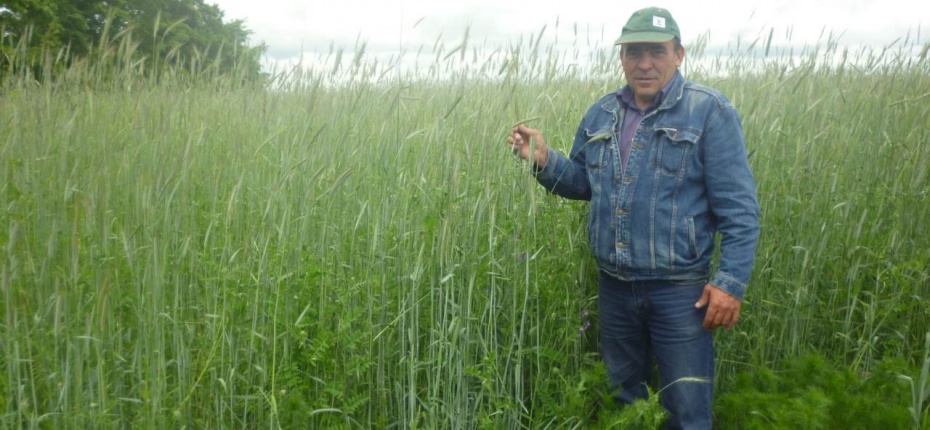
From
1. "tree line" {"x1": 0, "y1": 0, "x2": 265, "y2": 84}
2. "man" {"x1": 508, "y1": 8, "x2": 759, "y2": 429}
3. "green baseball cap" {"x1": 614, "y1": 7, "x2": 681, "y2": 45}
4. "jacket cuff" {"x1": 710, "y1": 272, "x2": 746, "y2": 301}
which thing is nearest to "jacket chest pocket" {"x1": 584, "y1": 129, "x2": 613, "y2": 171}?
"man" {"x1": 508, "y1": 8, "x2": 759, "y2": 429}

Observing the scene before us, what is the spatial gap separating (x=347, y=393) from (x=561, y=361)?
805 mm

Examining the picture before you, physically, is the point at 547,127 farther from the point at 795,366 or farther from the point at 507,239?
the point at 795,366

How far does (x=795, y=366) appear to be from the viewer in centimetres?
292

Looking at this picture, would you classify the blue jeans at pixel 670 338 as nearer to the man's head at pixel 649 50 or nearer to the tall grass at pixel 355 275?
the tall grass at pixel 355 275

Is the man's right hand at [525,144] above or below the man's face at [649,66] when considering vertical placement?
below

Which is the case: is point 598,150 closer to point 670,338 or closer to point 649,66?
point 649,66

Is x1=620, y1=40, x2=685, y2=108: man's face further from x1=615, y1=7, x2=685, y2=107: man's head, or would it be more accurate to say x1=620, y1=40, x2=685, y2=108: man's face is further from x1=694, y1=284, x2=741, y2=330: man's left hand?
x1=694, y1=284, x2=741, y2=330: man's left hand

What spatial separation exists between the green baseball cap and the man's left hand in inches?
35.5

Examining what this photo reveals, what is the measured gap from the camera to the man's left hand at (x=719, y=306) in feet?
7.86

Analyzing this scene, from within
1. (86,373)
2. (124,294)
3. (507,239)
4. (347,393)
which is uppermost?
(507,239)

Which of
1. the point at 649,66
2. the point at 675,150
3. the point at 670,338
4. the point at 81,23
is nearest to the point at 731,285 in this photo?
the point at 670,338

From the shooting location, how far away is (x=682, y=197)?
2.49 metres

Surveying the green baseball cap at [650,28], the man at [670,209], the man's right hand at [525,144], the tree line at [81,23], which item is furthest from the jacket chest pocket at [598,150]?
the tree line at [81,23]

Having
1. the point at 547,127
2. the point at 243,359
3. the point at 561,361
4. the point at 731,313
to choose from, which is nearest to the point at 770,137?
the point at 547,127
